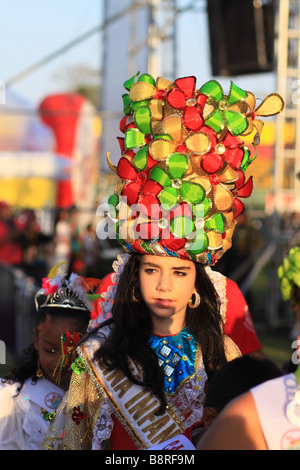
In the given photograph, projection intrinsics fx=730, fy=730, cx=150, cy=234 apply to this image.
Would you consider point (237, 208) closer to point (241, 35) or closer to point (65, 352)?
point (65, 352)

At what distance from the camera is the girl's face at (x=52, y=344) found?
9.66 feet

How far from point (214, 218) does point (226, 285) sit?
0.49 m

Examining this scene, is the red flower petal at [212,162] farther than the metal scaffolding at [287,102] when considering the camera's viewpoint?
No

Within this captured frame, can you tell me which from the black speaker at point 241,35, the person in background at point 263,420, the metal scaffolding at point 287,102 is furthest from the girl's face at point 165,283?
the black speaker at point 241,35

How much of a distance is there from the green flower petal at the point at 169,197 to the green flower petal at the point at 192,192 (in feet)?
0.09

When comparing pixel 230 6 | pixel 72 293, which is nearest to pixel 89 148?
pixel 230 6

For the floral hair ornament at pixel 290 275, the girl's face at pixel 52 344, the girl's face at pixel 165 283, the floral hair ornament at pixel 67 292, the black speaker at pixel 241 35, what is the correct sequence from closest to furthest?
the girl's face at pixel 165 283 < the floral hair ornament at pixel 290 275 < the girl's face at pixel 52 344 < the floral hair ornament at pixel 67 292 < the black speaker at pixel 241 35

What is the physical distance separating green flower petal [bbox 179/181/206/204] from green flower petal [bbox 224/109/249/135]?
8.9 inches

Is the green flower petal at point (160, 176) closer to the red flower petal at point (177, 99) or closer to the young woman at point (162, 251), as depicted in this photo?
the young woman at point (162, 251)

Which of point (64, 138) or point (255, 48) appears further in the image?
point (64, 138)

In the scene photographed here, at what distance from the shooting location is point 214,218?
2.42m

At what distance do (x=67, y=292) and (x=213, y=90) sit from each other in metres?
1.14

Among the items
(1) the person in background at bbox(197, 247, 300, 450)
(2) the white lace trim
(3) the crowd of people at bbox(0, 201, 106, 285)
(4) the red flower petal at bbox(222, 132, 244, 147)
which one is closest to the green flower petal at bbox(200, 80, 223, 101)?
(4) the red flower petal at bbox(222, 132, 244, 147)

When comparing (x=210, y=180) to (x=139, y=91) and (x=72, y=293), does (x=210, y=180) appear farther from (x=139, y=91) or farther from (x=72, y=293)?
(x=72, y=293)
